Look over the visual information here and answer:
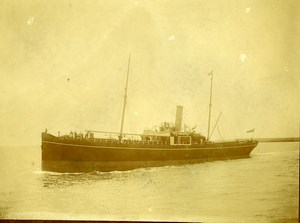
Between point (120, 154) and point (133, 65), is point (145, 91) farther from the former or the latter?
point (120, 154)

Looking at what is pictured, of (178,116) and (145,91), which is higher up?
(145,91)

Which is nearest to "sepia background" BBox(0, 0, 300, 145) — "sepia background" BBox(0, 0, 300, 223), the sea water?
"sepia background" BBox(0, 0, 300, 223)

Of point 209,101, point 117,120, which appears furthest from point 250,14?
point 117,120

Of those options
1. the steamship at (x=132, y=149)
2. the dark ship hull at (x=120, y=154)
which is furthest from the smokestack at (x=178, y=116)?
the dark ship hull at (x=120, y=154)

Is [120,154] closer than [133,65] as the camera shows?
No

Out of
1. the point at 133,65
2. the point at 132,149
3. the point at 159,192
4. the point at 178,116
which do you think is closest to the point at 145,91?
the point at 133,65

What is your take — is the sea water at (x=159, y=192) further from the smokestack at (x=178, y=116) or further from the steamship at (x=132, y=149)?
the smokestack at (x=178, y=116)

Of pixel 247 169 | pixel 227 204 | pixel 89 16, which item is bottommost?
pixel 227 204

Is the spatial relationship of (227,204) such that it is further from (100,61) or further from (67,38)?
(67,38)
